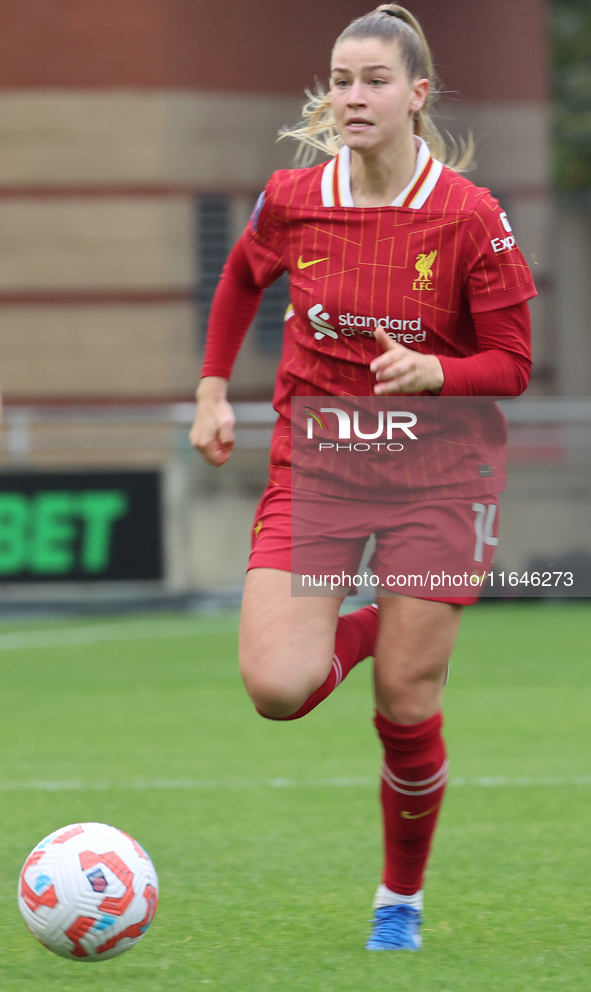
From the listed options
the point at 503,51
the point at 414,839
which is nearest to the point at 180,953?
the point at 414,839

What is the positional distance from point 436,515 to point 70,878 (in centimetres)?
119

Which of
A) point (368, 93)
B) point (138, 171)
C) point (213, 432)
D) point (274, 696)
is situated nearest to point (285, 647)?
point (274, 696)

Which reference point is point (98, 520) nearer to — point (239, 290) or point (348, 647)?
point (239, 290)

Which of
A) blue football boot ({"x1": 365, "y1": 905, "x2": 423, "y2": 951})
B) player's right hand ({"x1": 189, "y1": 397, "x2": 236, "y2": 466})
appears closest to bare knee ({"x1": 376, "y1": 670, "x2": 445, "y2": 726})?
blue football boot ({"x1": 365, "y1": 905, "x2": 423, "y2": 951})

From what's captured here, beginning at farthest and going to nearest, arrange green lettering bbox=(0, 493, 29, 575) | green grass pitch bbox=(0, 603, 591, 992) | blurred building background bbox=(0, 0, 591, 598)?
blurred building background bbox=(0, 0, 591, 598) < green lettering bbox=(0, 493, 29, 575) < green grass pitch bbox=(0, 603, 591, 992)

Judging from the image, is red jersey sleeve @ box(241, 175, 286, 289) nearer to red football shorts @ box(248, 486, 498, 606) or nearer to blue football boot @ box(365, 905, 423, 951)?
red football shorts @ box(248, 486, 498, 606)

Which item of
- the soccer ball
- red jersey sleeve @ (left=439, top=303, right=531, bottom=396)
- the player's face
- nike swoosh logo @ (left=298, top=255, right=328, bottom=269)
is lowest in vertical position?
the soccer ball

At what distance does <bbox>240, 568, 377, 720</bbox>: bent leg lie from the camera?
3652 millimetres

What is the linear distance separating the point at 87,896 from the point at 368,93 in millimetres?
1930

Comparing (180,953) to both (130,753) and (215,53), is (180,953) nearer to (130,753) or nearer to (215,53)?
(130,753)

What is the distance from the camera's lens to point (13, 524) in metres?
12.3

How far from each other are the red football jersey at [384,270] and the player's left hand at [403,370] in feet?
0.60

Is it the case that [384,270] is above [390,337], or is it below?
above

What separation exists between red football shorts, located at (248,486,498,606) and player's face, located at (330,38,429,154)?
2.80ft
